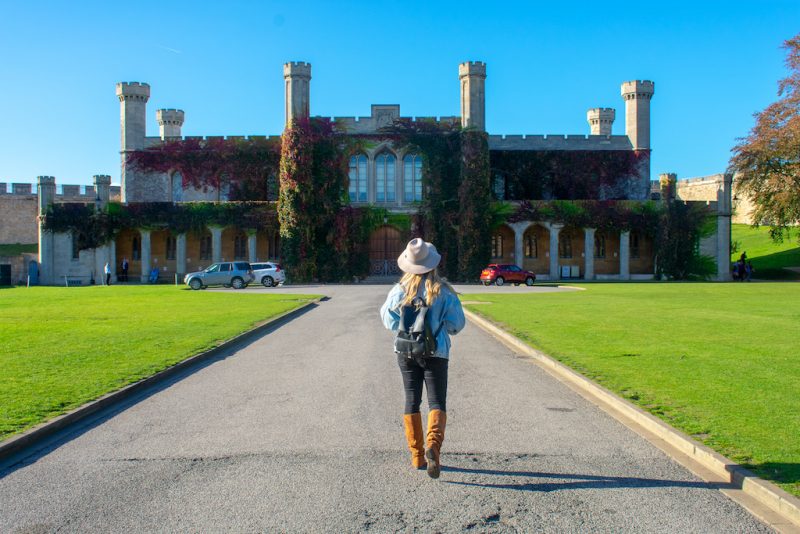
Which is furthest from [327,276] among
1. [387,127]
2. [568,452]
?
[568,452]

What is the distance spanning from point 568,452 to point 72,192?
74.2 metres

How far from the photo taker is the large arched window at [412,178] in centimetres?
5019

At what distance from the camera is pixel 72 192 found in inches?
2837

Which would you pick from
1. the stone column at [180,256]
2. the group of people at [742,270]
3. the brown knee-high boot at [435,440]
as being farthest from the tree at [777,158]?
the brown knee-high boot at [435,440]

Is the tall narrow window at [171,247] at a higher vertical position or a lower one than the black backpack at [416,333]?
higher

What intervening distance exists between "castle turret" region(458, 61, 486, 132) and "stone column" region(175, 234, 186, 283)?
67.5ft

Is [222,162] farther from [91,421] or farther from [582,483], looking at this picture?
[582,483]

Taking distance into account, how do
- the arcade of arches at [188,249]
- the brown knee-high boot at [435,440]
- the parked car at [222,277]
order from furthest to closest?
the arcade of arches at [188,249]
the parked car at [222,277]
the brown knee-high boot at [435,440]

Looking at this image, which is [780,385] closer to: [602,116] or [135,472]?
[135,472]

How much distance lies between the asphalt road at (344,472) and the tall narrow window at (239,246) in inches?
1659

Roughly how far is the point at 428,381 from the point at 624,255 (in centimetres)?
4650

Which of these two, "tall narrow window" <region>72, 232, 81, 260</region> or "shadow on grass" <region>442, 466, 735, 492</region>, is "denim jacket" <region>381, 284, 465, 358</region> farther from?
"tall narrow window" <region>72, 232, 81, 260</region>

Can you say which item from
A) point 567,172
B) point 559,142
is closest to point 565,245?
point 567,172

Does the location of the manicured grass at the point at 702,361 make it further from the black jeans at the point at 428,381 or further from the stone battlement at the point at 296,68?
the stone battlement at the point at 296,68
